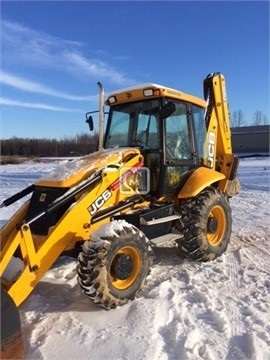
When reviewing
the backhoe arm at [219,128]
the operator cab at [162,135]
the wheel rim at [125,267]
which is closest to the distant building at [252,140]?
the backhoe arm at [219,128]

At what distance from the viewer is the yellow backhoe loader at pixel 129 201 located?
13.5 feet

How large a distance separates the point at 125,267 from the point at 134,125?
233 cm

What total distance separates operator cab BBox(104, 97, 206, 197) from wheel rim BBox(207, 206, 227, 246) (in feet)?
2.22

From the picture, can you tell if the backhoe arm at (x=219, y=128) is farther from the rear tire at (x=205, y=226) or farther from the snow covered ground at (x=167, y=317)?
the snow covered ground at (x=167, y=317)

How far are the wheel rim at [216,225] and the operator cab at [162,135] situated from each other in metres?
0.68

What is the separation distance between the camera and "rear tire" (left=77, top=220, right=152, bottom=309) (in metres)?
4.14

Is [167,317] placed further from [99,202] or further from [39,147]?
[39,147]

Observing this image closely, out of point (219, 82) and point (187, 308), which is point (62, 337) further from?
point (219, 82)

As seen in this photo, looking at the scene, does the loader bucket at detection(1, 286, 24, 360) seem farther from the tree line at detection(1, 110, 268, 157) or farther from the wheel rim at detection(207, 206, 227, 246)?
the tree line at detection(1, 110, 268, 157)

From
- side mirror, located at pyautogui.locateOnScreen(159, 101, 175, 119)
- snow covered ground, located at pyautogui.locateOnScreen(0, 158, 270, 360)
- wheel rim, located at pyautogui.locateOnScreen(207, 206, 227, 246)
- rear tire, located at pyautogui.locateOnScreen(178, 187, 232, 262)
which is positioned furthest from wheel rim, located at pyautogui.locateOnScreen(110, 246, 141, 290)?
side mirror, located at pyautogui.locateOnScreen(159, 101, 175, 119)

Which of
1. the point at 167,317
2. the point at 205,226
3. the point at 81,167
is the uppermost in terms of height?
the point at 81,167

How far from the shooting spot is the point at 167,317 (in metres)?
3.97

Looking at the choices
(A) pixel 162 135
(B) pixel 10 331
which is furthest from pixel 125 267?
(A) pixel 162 135

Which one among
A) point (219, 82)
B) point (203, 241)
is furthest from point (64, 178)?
point (219, 82)
